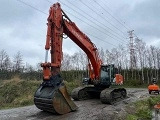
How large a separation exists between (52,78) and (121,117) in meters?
3.43

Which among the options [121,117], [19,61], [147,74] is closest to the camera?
[121,117]

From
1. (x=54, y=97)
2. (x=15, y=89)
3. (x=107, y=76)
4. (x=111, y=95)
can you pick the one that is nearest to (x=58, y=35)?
(x=54, y=97)

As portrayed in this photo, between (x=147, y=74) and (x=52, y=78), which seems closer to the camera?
(x=52, y=78)

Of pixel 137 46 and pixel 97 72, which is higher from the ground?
pixel 137 46

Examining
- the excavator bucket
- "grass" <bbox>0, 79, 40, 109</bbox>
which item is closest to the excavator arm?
the excavator bucket

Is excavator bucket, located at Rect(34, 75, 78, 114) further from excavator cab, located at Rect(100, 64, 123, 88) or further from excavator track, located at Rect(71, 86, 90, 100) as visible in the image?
excavator cab, located at Rect(100, 64, 123, 88)

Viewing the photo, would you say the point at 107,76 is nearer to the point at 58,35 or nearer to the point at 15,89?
the point at 58,35

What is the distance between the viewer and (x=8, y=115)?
11.0 metres

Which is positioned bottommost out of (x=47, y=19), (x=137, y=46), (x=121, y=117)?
(x=121, y=117)

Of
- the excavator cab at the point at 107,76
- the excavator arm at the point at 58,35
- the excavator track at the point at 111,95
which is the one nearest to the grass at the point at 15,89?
the excavator cab at the point at 107,76

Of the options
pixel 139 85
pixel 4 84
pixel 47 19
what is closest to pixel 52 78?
pixel 47 19

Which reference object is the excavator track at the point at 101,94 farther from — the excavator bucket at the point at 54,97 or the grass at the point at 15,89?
the grass at the point at 15,89

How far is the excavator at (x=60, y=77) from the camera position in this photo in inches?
412

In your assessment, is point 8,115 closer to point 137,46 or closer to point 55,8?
point 55,8
